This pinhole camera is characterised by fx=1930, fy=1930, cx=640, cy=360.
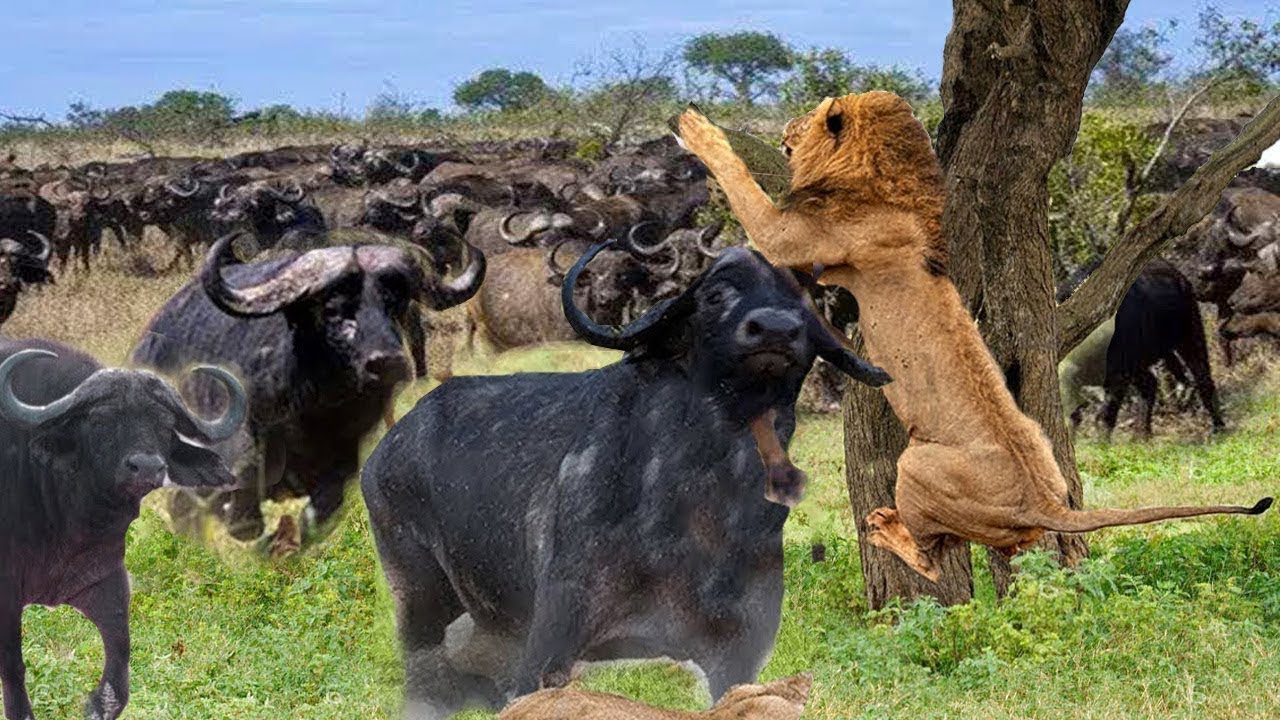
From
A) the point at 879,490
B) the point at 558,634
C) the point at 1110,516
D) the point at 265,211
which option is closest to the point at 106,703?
the point at 558,634

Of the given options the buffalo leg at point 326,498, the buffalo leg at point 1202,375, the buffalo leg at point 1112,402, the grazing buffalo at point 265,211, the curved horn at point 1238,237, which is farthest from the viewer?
the grazing buffalo at point 265,211

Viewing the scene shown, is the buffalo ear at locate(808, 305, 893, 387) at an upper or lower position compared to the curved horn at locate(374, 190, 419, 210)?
upper

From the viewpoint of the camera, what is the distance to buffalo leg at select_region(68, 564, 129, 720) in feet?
16.7

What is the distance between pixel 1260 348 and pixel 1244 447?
3.37 meters

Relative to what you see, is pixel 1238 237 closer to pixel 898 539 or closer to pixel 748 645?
pixel 748 645

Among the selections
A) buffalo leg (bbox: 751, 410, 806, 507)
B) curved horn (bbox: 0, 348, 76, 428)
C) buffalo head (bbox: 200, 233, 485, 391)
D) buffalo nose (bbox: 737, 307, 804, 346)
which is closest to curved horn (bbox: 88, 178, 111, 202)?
buffalo head (bbox: 200, 233, 485, 391)

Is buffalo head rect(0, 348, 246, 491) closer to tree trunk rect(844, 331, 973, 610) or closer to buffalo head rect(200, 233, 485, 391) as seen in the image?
buffalo head rect(200, 233, 485, 391)

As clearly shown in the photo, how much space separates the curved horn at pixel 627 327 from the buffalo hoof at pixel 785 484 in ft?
1.12

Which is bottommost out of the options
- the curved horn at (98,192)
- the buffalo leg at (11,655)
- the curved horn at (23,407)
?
the buffalo leg at (11,655)

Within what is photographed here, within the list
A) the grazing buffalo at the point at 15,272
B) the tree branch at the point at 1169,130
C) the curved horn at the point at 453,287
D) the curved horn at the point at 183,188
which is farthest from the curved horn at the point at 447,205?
the curved horn at the point at 453,287

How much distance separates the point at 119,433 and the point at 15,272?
1401 cm

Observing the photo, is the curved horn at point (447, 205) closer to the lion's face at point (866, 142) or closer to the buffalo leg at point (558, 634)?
the buffalo leg at point (558, 634)

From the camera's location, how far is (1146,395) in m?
13.2

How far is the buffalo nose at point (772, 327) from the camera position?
3336mm
